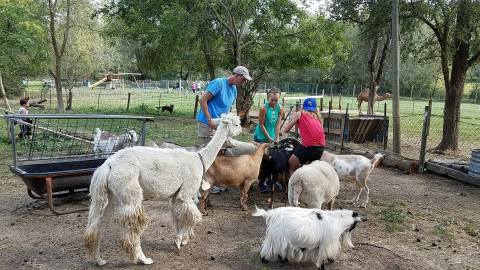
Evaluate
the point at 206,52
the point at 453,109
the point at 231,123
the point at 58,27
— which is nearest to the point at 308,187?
the point at 231,123

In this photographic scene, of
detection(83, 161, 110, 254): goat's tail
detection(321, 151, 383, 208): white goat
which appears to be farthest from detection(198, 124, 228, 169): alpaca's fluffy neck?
detection(321, 151, 383, 208): white goat

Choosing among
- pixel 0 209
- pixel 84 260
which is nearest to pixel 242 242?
pixel 84 260

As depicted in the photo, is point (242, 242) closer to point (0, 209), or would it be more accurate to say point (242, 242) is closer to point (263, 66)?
point (0, 209)

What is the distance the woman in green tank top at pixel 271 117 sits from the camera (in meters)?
7.18

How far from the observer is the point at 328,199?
588 cm

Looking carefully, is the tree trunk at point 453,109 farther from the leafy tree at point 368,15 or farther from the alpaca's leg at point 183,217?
the alpaca's leg at point 183,217

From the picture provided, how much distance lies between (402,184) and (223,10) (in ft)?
38.4

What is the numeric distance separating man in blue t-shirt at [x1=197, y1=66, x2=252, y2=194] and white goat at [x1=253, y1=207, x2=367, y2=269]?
2.10 meters

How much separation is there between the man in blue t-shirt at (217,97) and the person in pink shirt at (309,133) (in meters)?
0.97

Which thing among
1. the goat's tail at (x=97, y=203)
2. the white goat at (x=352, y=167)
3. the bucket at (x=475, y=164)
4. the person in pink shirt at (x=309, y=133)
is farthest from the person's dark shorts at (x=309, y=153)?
the bucket at (x=475, y=164)

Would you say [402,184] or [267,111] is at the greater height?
[267,111]

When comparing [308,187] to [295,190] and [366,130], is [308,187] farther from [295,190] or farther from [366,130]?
[366,130]

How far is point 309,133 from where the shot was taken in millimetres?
6496

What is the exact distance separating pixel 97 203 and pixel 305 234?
6.85 feet
